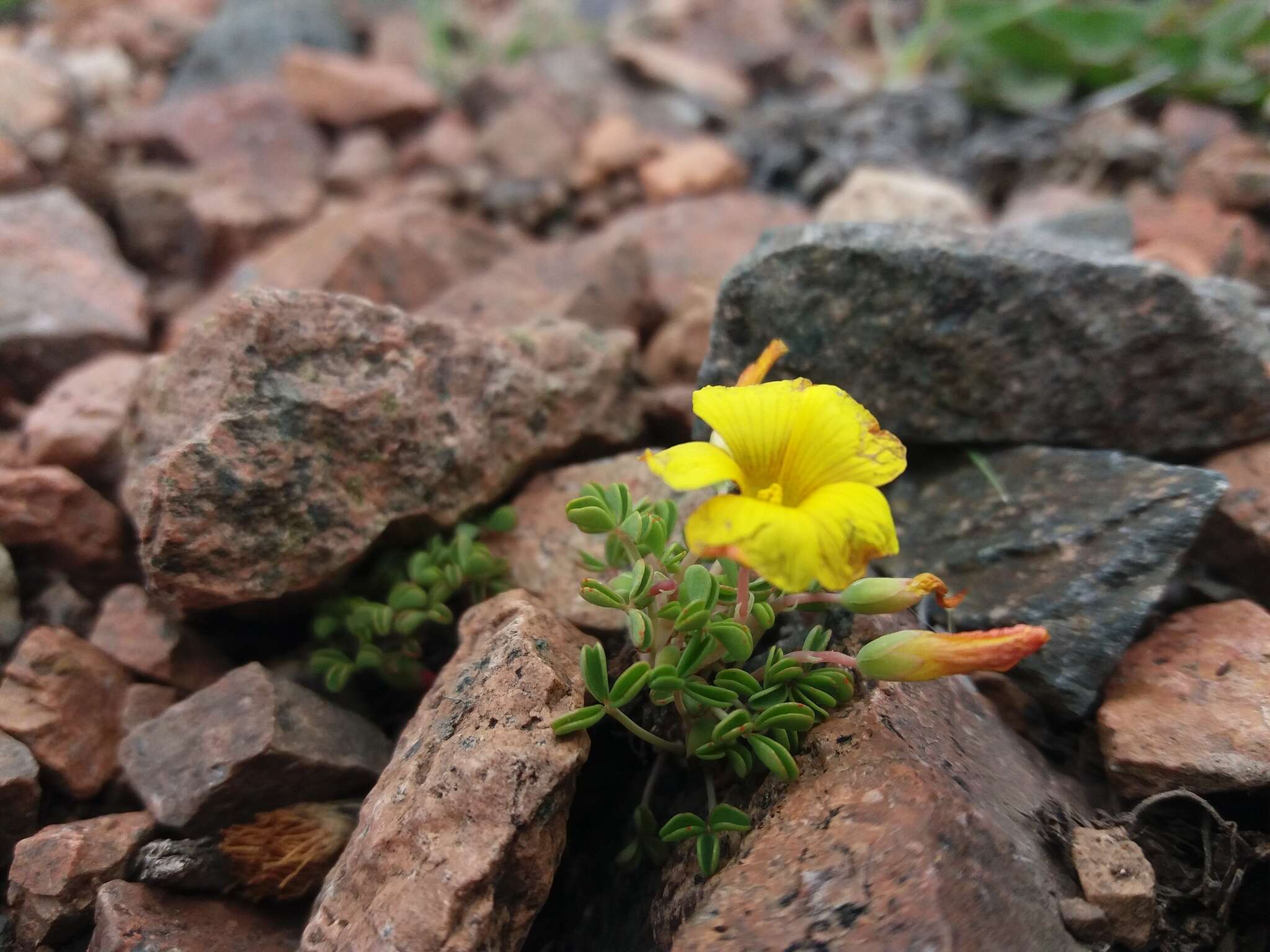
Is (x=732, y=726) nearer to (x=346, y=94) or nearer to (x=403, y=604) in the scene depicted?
(x=403, y=604)

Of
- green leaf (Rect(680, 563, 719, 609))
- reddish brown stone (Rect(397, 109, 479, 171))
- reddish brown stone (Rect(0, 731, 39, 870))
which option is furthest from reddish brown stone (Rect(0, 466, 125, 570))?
reddish brown stone (Rect(397, 109, 479, 171))

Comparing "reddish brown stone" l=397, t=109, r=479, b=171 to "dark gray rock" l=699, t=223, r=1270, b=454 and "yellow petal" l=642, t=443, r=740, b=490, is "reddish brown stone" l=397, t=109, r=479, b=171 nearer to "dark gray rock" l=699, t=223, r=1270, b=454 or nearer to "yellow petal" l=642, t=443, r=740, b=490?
"dark gray rock" l=699, t=223, r=1270, b=454

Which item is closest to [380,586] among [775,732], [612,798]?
Answer: [612,798]

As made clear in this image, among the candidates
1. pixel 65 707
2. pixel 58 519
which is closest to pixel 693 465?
pixel 65 707

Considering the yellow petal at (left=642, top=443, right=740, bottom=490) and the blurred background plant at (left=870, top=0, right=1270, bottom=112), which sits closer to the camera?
the yellow petal at (left=642, top=443, right=740, bottom=490)

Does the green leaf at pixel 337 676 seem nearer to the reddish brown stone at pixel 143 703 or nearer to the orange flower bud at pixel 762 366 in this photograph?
the reddish brown stone at pixel 143 703

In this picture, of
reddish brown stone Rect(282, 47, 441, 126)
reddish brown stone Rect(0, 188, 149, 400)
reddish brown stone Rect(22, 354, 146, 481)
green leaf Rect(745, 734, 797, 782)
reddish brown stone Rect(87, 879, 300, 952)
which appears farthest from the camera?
reddish brown stone Rect(282, 47, 441, 126)
